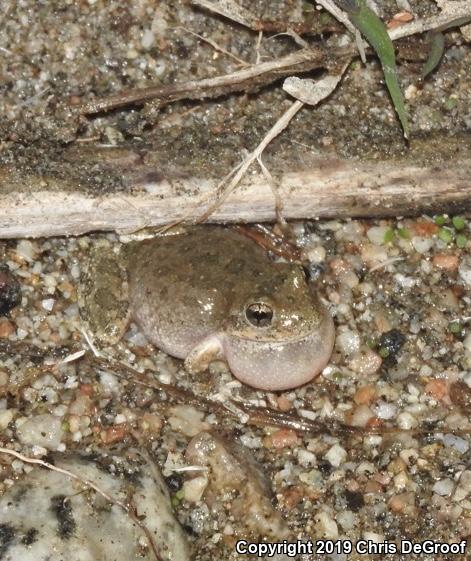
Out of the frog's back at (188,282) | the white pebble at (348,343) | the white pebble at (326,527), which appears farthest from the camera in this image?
the white pebble at (348,343)

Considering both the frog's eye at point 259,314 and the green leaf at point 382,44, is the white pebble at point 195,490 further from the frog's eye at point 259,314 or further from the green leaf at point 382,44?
the green leaf at point 382,44

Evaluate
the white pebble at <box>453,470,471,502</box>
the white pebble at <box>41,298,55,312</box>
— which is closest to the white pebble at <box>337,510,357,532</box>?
the white pebble at <box>453,470,471,502</box>

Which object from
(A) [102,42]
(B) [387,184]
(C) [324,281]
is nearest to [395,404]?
(C) [324,281]

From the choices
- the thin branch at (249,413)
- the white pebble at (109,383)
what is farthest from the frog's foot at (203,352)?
the white pebble at (109,383)

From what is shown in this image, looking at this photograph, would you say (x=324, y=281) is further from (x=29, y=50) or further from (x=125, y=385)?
(x=29, y=50)

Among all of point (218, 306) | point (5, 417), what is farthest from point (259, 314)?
point (5, 417)

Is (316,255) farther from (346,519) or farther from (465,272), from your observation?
(346,519)
